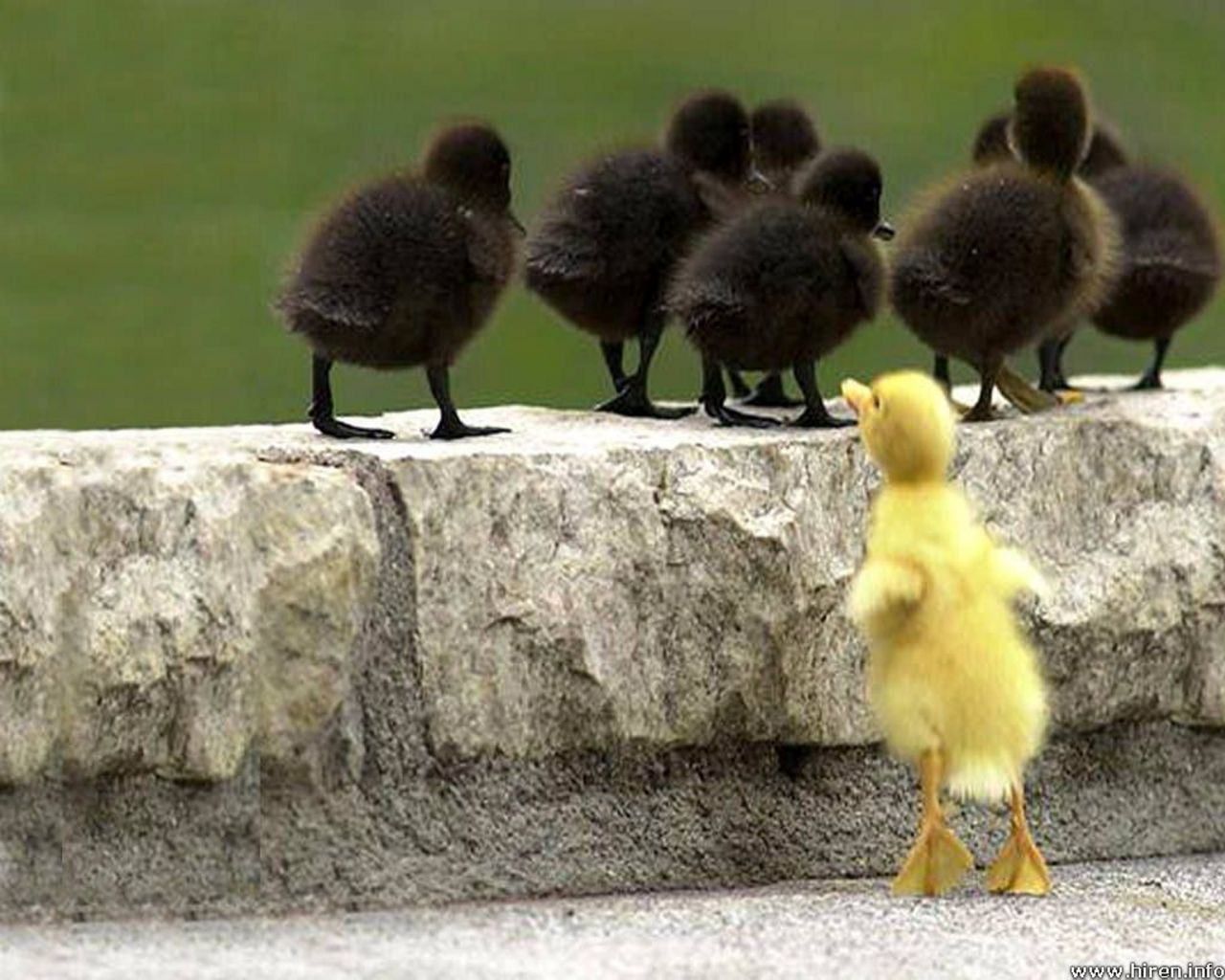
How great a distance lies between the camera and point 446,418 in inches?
275

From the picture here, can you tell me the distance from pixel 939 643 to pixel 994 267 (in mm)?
1132

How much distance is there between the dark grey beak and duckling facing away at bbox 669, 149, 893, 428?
0.41m

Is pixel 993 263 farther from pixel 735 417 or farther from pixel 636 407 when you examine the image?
pixel 636 407

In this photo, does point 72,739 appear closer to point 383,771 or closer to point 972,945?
point 383,771

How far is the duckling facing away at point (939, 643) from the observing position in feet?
21.7

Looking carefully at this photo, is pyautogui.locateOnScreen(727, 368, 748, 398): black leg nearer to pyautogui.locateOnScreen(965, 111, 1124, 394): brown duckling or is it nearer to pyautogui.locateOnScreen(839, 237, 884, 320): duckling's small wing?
pyautogui.locateOnScreen(965, 111, 1124, 394): brown duckling

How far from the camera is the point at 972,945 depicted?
6148 mm

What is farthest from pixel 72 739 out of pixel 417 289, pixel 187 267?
pixel 187 267

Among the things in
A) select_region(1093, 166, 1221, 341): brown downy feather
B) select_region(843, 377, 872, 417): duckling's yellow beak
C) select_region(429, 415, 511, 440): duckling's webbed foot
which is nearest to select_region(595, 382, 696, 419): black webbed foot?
select_region(429, 415, 511, 440): duckling's webbed foot

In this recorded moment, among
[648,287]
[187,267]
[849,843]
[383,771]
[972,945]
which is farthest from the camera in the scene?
[187,267]

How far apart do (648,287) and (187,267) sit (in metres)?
9.71

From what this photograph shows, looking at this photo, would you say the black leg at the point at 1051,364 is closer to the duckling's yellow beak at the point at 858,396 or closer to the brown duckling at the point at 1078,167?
the brown duckling at the point at 1078,167

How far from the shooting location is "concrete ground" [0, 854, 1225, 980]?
5.83 meters

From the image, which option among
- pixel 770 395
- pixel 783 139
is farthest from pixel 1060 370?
pixel 770 395
